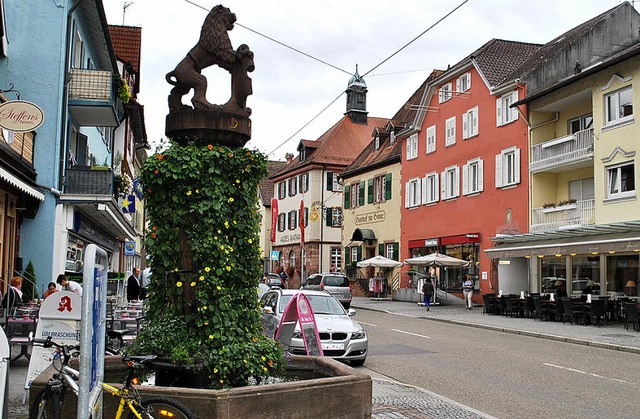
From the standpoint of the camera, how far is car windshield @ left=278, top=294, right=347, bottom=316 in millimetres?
14844

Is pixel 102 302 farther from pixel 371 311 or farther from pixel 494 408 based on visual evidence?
pixel 371 311

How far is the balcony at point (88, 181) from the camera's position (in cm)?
2008

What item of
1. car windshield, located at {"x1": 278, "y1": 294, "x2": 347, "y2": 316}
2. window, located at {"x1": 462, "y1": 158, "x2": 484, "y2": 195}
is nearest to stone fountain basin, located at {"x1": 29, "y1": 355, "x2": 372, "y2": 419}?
car windshield, located at {"x1": 278, "y1": 294, "x2": 347, "y2": 316}

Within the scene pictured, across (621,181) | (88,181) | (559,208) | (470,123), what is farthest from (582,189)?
(88,181)

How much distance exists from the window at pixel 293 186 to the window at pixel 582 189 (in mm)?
34010

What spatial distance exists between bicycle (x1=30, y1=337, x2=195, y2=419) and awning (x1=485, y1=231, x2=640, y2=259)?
1898cm

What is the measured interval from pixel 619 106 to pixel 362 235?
2313 cm

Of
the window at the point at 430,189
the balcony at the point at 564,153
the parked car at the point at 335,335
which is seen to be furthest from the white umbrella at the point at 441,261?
the parked car at the point at 335,335

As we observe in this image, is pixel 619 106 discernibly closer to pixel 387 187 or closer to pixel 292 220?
pixel 387 187

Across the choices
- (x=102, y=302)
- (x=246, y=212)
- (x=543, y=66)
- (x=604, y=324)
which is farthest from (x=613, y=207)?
(x=102, y=302)

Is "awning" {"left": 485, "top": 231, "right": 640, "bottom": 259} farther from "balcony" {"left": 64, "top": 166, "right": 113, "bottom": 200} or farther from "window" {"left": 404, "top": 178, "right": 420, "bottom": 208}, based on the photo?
"balcony" {"left": 64, "top": 166, "right": 113, "bottom": 200}

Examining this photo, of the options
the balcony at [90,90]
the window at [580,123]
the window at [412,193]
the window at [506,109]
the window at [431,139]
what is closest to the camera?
the balcony at [90,90]

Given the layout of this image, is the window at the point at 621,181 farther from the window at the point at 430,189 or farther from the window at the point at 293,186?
the window at the point at 293,186

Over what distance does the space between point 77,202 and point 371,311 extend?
1632 cm
